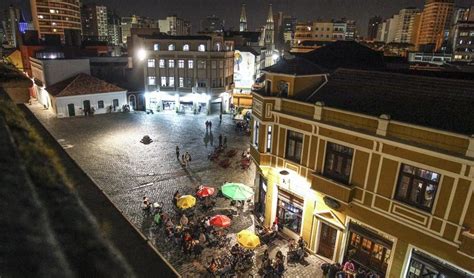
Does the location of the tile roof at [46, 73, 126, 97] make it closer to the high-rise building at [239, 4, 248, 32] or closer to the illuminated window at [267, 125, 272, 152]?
Result: the illuminated window at [267, 125, 272, 152]


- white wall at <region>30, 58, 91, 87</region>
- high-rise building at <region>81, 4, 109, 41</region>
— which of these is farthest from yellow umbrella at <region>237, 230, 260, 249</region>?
high-rise building at <region>81, 4, 109, 41</region>

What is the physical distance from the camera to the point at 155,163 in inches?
1315

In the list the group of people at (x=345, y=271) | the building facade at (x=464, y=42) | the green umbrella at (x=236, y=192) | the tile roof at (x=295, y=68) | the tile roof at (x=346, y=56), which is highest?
the building facade at (x=464, y=42)

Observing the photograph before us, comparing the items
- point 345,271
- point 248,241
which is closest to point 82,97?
point 248,241

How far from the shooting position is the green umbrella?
2359 cm

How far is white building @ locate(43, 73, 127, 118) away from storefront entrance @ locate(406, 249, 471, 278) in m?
50.9

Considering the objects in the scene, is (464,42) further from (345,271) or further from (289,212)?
(345,271)

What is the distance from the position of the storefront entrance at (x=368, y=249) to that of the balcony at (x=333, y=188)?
6.20 feet

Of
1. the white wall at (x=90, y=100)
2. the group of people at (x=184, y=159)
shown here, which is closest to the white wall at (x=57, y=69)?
the white wall at (x=90, y=100)

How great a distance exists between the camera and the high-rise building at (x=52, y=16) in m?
114

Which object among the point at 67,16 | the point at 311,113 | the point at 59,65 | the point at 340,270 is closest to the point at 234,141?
the point at 311,113

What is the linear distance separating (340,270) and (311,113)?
9.16 meters

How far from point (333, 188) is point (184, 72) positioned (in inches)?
1714

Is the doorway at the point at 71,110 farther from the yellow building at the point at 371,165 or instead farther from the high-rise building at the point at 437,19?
the high-rise building at the point at 437,19
